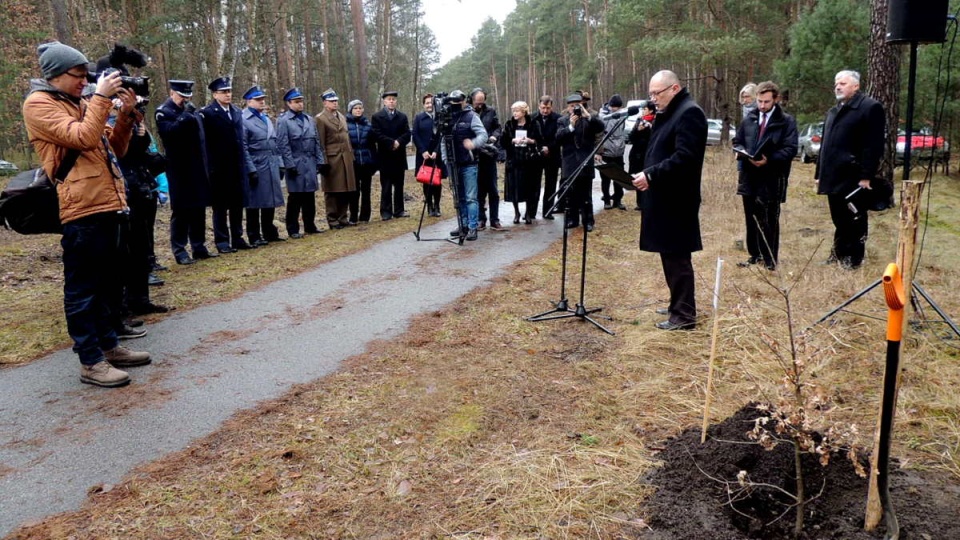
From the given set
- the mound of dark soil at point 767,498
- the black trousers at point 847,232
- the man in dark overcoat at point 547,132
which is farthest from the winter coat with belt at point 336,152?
the mound of dark soil at point 767,498

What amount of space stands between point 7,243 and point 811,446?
11.6m

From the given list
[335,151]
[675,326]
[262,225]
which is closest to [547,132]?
[335,151]

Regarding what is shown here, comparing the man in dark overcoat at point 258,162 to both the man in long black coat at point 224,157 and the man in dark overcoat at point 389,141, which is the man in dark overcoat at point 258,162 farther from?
the man in dark overcoat at point 389,141

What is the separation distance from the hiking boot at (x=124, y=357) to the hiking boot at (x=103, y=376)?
10.9 inches

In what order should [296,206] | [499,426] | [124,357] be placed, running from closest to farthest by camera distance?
[499,426] → [124,357] → [296,206]

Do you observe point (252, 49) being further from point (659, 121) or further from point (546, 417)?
point (546, 417)

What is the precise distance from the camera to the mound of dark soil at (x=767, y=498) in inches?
105

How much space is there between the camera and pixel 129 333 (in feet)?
17.3

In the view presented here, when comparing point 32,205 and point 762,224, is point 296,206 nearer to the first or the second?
point 32,205

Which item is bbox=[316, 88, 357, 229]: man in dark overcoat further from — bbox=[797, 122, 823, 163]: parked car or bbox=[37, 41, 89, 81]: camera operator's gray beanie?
bbox=[797, 122, 823, 163]: parked car

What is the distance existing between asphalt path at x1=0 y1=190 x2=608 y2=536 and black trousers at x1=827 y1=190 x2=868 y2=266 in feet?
10.3

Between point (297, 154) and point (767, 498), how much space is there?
847 centimetres

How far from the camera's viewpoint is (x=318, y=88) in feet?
110

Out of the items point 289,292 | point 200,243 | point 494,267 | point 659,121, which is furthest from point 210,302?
point 659,121
